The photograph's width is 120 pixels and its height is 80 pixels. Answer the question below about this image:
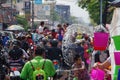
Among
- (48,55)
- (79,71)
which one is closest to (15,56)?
(48,55)

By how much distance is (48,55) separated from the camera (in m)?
17.3

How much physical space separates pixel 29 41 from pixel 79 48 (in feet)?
13.3

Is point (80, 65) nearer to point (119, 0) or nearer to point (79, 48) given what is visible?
point (119, 0)

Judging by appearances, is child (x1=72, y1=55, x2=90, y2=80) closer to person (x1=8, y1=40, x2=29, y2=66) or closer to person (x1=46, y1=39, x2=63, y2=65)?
person (x1=8, y1=40, x2=29, y2=66)

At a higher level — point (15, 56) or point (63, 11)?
point (15, 56)

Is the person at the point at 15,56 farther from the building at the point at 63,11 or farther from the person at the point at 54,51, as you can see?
the building at the point at 63,11

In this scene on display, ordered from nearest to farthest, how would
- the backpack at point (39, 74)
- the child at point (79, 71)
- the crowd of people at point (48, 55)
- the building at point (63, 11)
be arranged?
the backpack at point (39, 74), the crowd of people at point (48, 55), the child at point (79, 71), the building at point (63, 11)

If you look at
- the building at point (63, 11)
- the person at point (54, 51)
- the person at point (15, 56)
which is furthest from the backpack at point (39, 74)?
the building at point (63, 11)

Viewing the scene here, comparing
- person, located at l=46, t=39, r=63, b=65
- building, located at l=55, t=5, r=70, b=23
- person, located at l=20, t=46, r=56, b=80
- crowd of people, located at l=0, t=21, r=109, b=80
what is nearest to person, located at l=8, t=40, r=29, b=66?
crowd of people, located at l=0, t=21, r=109, b=80

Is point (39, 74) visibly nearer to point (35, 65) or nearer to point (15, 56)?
point (35, 65)

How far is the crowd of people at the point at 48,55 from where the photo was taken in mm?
10391

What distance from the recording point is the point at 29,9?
379 feet

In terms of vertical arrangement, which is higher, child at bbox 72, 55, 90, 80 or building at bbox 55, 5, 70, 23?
child at bbox 72, 55, 90, 80

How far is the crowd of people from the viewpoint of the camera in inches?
409
